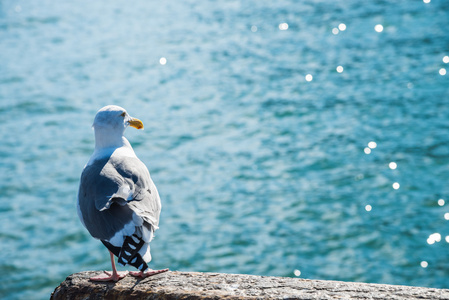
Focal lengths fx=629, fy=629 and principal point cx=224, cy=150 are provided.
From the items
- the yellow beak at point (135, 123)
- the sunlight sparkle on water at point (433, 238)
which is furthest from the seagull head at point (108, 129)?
Answer: the sunlight sparkle on water at point (433, 238)

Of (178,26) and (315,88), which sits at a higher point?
(178,26)

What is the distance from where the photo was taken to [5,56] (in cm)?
1616

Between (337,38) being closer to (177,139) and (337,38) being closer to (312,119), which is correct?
(312,119)

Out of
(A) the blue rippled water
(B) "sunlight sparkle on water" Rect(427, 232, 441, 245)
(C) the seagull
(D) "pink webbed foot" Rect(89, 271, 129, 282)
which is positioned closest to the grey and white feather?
(C) the seagull

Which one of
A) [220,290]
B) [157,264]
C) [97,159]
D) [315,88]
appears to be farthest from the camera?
[315,88]

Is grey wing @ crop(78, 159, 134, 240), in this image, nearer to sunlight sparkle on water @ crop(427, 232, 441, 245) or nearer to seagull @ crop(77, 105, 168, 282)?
seagull @ crop(77, 105, 168, 282)

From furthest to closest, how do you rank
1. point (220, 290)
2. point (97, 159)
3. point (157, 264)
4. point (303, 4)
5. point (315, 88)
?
point (303, 4)
point (315, 88)
point (157, 264)
point (97, 159)
point (220, 290)

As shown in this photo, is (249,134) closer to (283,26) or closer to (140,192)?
(283,26)

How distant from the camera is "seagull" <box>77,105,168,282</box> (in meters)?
3.27

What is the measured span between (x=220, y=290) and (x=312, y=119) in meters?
8.63

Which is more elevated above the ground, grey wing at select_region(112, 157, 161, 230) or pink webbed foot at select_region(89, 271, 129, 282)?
grey wing at select_region(112, 157, 161, 230)

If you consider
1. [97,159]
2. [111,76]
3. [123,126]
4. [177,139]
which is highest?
[111,76]

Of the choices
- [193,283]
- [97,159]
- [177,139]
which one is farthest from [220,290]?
[177,139]

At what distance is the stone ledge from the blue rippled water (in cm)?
466
